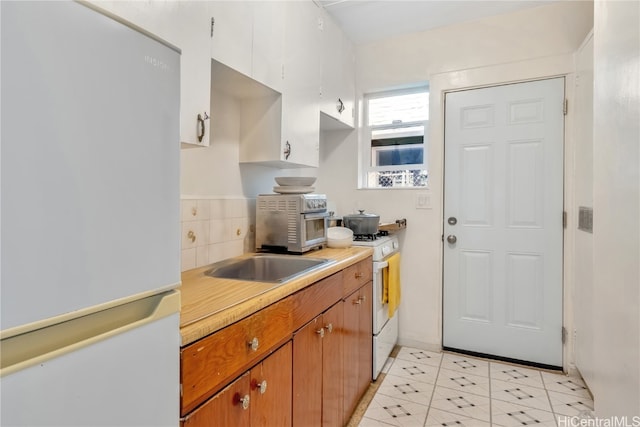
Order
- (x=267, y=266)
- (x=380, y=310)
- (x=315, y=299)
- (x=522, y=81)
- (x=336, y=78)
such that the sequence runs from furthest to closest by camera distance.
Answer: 1. (x=336, y=78)
2. (x=522, y=81)
3. (x=380, y=310)
4. (x=267, y=266)
5. (x=315, y=299)

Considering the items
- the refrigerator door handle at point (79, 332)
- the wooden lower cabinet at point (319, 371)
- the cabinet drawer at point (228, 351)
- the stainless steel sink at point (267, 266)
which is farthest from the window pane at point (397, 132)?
the refrigerator door handle at point (79, 332)

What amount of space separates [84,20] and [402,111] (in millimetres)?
2698

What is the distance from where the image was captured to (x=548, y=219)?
2438 millimetres

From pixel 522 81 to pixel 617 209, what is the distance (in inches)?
62.0

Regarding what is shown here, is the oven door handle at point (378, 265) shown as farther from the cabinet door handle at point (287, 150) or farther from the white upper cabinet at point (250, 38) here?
the white upper cabinet at point (250, 38)

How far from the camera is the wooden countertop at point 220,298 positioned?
0.87 metres

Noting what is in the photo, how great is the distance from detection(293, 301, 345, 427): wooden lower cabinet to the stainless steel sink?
271mm

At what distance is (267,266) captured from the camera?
6.25ft

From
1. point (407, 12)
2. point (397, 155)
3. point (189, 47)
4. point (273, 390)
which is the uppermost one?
point (407, 12)

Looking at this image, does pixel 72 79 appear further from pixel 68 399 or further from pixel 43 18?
pixel 68 399

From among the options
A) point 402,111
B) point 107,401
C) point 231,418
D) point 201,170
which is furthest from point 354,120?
point 107,401

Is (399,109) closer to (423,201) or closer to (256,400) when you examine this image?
(423,201)

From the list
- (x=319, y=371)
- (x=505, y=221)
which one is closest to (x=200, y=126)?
(x=319, y=371)

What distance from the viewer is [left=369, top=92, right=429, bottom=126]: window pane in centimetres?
290
